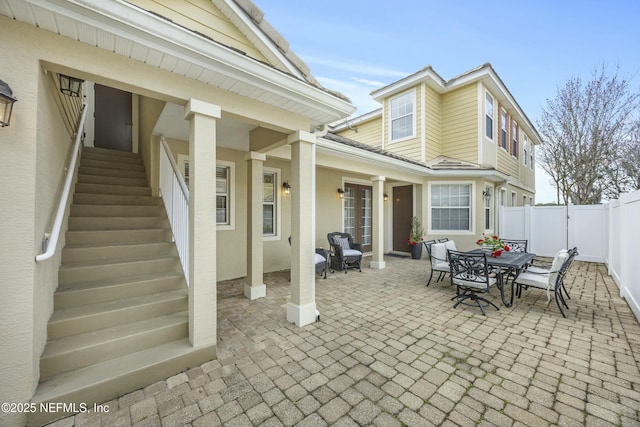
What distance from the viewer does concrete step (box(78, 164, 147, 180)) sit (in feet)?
15.4

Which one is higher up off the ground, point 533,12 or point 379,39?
point 379,39

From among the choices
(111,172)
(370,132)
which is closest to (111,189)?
(111,172)

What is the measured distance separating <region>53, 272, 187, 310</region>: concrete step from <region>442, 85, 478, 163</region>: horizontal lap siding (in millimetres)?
9707

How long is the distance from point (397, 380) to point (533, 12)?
9745 millimetres

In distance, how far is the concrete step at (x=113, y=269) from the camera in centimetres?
297

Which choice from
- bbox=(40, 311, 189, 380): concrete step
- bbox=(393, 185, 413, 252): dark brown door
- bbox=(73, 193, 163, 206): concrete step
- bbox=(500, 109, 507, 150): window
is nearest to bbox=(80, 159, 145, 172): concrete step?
bbox=(73, 193, 163, 206): concrete step

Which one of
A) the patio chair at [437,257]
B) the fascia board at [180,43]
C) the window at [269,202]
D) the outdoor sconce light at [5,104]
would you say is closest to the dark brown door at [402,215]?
the patio chair at [437,257]

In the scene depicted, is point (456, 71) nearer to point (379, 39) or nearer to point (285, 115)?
point (379, 39)

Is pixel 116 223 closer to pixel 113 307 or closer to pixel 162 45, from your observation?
pixel 113 307

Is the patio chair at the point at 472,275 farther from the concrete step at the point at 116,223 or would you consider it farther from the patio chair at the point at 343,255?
the concrete step at the point at 116,223

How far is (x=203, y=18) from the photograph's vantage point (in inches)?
135

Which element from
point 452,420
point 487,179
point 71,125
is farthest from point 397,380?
point 487,179

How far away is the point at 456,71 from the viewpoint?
973cm

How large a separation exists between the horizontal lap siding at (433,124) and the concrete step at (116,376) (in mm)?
9032
